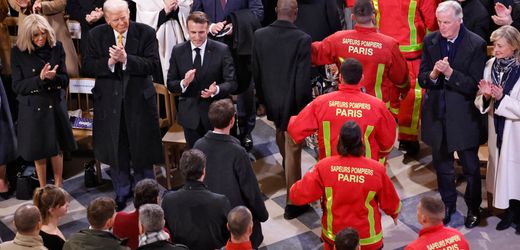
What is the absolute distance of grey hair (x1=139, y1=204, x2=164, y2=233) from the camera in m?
4.27

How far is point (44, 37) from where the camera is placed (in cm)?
669

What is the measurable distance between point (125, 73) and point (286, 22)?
133cm

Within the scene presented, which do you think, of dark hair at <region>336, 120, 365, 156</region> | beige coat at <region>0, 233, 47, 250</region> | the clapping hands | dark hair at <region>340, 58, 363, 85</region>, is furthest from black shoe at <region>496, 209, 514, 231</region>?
the clapping hands

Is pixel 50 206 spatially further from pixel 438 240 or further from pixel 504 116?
pixel 504 116

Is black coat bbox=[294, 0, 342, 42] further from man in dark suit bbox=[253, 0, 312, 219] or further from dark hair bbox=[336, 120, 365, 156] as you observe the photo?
dark hair bbox=[336, 120, 365, 156]

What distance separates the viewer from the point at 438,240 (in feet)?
14.7

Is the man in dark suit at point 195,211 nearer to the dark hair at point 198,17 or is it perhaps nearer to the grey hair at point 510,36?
the dark hair at point 198,17

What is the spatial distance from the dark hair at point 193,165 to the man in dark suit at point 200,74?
165 centimetres

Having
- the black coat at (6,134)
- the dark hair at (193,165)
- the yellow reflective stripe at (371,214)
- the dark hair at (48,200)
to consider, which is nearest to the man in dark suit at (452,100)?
the yellow reflective stripe at (371,214)

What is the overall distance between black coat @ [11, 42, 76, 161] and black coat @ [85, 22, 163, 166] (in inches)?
13.5

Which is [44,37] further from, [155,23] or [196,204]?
[196,204]

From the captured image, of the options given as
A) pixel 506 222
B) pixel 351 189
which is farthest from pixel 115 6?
pixel 506 222

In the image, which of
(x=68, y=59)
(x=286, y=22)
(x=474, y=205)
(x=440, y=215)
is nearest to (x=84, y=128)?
(x=68, y=59)

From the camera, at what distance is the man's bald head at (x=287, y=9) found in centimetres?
629
